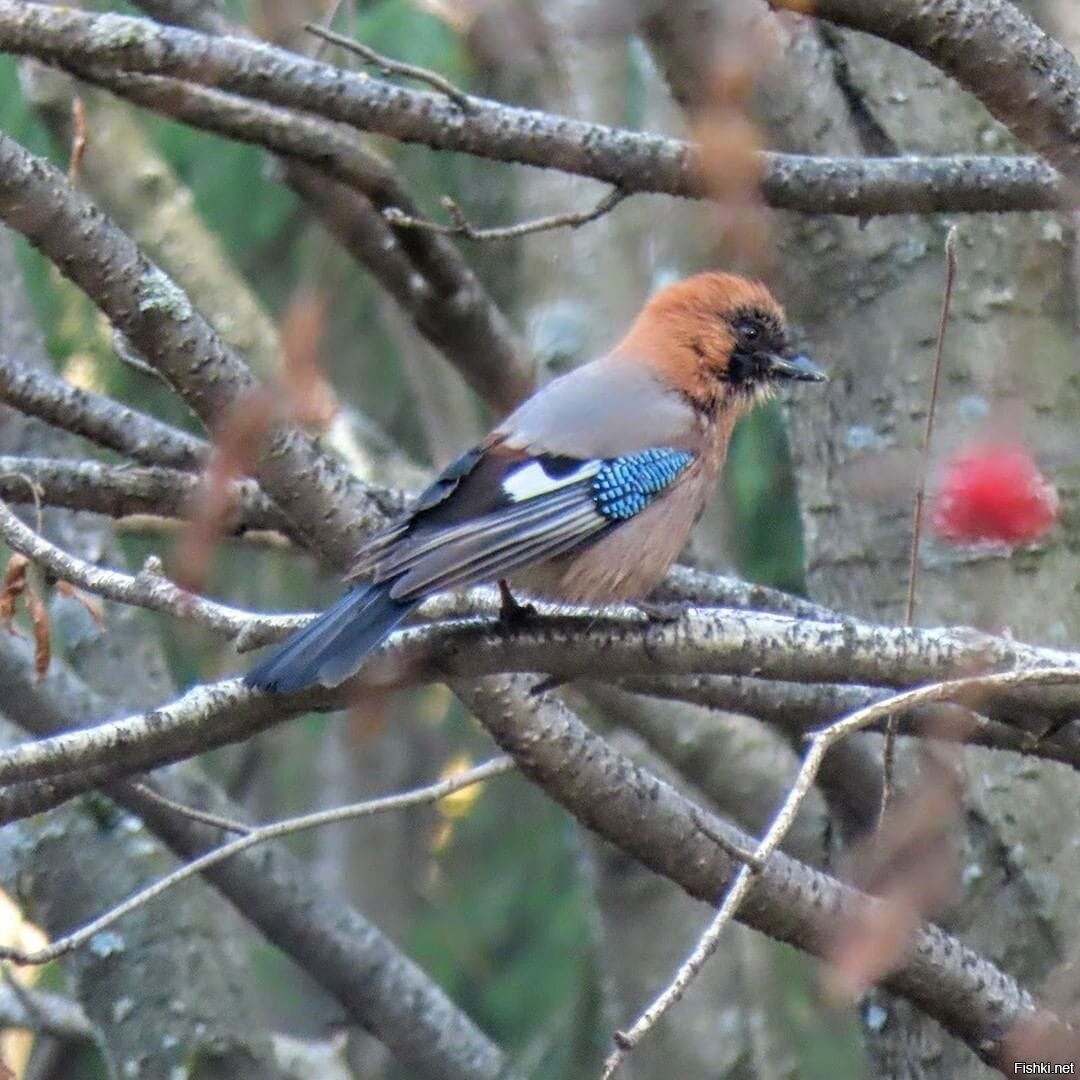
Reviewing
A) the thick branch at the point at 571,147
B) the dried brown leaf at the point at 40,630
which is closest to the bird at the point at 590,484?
the dried brown leaf at the point at 40,630

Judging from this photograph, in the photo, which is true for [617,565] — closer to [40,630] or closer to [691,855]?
[691,855]

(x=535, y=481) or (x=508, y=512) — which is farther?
(x=535, y=481)

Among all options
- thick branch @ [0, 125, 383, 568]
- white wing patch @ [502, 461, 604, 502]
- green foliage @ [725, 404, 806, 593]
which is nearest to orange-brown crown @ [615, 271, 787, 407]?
white wing patch @ [502, 461, 604, 502]

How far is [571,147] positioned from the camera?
353 centimetres

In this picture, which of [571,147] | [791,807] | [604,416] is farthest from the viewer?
[604,416]

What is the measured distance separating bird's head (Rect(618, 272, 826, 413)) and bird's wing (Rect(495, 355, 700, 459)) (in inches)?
2.5

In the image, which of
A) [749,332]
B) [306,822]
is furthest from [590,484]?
[306,822]

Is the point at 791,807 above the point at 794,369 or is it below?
above

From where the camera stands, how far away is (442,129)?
352 centimetres

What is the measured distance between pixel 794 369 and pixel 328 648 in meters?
1.68

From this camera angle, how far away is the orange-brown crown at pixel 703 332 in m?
4.26

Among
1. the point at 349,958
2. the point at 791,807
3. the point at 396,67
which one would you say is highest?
the point at 396,67

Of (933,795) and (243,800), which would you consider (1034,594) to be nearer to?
(933,795)

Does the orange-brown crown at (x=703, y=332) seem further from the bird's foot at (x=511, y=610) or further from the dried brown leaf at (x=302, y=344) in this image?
the dried brown leaf at (x=302, y=344)
